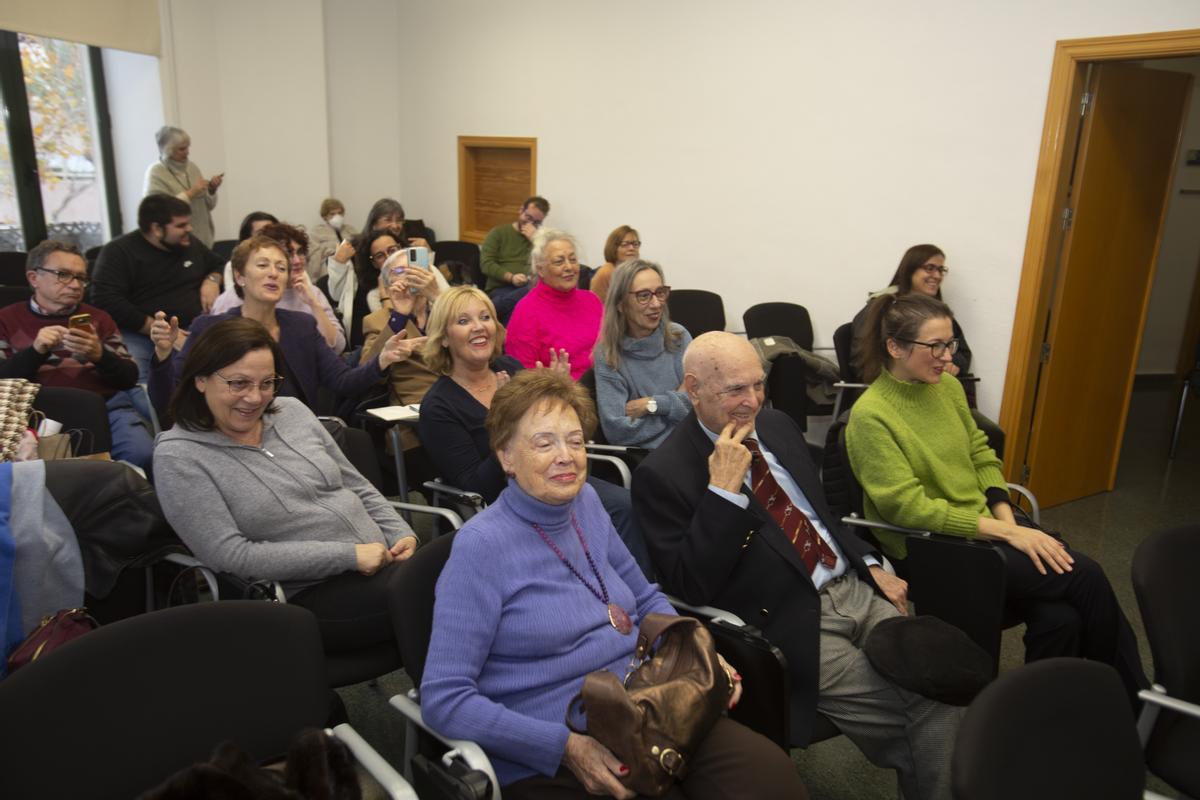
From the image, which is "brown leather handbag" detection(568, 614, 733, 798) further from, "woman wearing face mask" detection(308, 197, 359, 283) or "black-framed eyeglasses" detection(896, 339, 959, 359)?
"woman wearing face mask" detection(308, 197, 359, 283)

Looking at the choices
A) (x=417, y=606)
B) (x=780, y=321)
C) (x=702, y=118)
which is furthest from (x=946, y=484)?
(x=702, y=118)

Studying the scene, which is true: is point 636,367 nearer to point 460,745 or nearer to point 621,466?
point 621,466

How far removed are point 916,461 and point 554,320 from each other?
6.25 feet

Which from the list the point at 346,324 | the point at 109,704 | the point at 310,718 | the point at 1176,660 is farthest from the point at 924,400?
the point at 346,324

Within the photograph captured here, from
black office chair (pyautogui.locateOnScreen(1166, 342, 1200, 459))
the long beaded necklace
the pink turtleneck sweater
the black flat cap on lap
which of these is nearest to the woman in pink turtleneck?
the pink turtleneck sweater

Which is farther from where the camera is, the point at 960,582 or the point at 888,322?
the point at 888,322

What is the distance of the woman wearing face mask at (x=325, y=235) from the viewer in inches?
251

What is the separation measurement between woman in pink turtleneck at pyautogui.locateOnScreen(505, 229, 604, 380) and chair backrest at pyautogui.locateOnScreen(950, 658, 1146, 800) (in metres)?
2.67

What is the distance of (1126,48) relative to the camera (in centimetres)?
361

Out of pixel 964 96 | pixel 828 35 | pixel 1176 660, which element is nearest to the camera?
pixel 1176 660

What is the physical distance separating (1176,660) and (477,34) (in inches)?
274

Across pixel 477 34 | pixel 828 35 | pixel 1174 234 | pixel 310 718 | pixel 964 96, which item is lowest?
pixel 310 718

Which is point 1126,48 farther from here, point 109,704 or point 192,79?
point 192,79

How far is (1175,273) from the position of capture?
7000 mm
